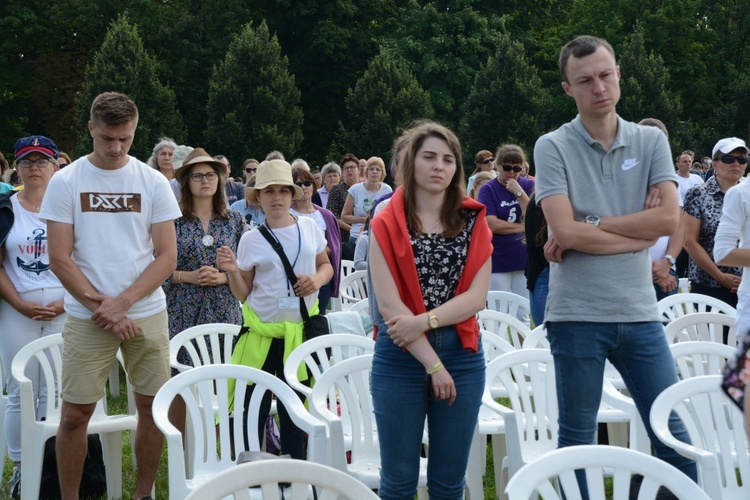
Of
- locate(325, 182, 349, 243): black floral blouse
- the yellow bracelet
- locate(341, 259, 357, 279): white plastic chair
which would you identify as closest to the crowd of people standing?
the yellow bracelet

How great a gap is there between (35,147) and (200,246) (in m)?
1.19

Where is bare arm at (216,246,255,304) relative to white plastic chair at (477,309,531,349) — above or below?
above

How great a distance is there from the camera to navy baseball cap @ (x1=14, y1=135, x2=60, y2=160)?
18.6 feet

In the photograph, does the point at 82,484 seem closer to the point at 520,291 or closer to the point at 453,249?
the point at 453,249

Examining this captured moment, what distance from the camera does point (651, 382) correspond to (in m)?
3.35

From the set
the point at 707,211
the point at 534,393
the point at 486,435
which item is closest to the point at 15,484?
the point at 486,435

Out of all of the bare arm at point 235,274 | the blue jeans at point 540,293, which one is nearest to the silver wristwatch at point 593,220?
the bare arm at point 235,274

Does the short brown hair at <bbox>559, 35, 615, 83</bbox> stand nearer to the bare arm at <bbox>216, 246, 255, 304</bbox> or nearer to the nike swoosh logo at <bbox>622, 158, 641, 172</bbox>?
the nike swoosh logo at <bbox>622, 158, 641, 172</bbox>

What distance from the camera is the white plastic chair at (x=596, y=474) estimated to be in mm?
2562

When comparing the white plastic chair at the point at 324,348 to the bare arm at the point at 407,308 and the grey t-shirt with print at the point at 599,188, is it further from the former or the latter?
the grey t-shirt with print at the point at 599,188

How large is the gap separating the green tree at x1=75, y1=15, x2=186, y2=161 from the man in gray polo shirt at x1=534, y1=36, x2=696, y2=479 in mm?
26498

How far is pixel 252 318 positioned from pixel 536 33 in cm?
4070

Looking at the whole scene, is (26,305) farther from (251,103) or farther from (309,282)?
(251,103)

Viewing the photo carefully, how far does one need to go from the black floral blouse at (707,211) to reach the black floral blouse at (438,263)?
11.7 ft
